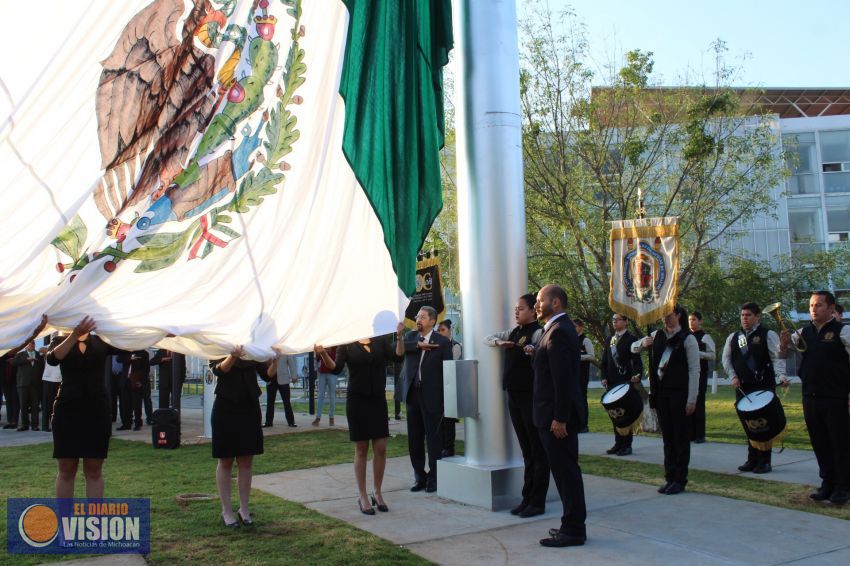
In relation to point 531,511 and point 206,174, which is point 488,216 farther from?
point 206,174

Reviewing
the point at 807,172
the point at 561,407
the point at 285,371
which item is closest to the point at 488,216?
the point at 561,407

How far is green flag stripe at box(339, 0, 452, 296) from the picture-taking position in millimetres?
5672

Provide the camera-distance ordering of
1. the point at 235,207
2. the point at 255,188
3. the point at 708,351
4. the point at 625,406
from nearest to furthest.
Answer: the point at 235,207
the point at 255,188
the point at 625,406
the point at 708,351

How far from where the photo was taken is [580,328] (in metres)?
13.5

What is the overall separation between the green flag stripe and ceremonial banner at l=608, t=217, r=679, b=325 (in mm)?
4905

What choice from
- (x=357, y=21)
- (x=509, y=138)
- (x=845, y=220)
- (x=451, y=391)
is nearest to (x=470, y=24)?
(x=509, y=138)

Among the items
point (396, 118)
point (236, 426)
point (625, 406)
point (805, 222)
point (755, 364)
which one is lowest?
point (625, 406)

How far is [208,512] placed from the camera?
24.8 feet

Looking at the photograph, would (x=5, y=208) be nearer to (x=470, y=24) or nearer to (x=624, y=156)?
(x=470, y=24)

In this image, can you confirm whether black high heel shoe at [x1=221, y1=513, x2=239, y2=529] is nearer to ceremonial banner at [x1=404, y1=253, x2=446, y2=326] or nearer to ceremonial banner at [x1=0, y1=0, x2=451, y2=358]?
ceremonial banner at [x1=0, y1=0, x2=451, y2=358]

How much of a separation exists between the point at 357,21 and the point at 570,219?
9232 mm

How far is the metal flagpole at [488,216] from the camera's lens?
814cm

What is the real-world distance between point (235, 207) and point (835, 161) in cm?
4439

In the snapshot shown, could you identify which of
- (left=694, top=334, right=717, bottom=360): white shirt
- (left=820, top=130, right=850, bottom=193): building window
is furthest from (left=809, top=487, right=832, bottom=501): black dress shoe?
(left=820, top=130, right=850, bottom=193): building window
